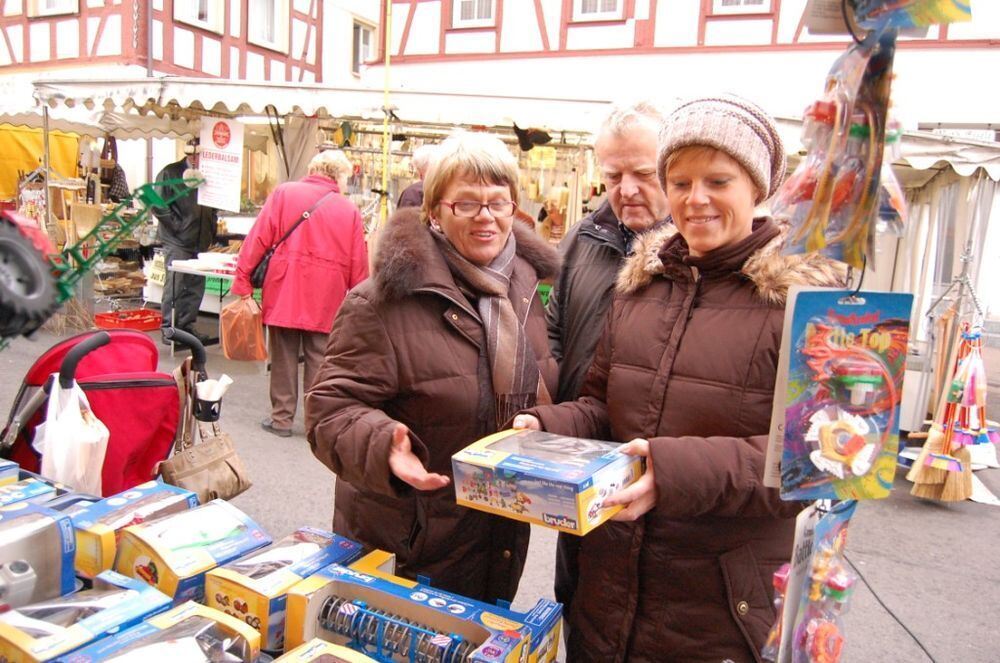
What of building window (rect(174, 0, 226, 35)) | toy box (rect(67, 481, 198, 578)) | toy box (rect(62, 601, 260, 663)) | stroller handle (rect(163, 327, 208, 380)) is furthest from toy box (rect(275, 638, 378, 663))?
building window (rect(174, 0, 226, 35))

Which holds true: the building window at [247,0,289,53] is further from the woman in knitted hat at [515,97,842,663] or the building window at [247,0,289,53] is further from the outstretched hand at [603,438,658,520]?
the outstretched hand at [603,438,658,520]

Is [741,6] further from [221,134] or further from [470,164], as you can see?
[470,164]

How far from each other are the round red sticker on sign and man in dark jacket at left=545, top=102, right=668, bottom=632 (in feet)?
16.9

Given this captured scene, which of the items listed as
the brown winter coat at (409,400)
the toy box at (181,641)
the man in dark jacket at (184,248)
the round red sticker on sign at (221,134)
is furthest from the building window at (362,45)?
the toy box at (181,641)

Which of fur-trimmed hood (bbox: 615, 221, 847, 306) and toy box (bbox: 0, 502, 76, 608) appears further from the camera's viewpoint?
toy box (bbox: 0, 502, 76, 608)

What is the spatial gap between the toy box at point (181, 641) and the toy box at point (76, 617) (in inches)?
1.2

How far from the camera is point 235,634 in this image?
1.22m

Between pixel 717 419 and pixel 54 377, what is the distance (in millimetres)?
1827

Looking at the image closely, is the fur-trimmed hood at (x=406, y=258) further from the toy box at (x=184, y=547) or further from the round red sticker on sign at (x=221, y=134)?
the round red sticker on sign at (x=221, y=134)

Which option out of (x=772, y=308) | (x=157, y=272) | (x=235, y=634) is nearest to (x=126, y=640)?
(x=235, y=634)

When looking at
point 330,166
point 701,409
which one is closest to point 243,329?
point 330,166

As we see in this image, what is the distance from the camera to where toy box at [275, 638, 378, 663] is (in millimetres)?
1178

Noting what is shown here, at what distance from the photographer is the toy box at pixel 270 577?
1335mm

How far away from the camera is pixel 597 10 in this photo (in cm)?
1295
